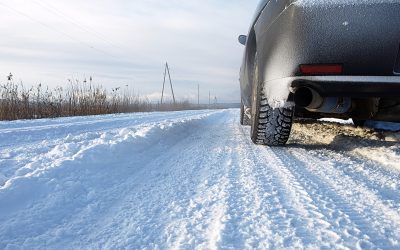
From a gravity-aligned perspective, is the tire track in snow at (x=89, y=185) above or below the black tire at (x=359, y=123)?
below

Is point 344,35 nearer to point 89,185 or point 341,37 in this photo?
point 341,37

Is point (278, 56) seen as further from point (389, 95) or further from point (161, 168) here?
point (161, 168)

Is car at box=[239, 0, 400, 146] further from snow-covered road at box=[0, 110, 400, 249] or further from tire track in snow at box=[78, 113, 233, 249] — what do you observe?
tire track in snow at box=[78, 113, 233, 249]

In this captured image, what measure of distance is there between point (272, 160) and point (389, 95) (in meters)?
0.94

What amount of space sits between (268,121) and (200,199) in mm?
1580

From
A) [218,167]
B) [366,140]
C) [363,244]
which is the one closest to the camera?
[363,244]

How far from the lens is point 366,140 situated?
3758mm

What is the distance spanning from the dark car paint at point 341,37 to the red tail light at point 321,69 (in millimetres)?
28

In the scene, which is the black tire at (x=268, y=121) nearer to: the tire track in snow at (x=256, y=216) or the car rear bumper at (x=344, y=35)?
the car rear bumper at (x=344, y=35)

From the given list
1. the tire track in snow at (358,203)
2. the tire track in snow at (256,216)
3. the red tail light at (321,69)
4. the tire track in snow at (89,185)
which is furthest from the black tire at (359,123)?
the tire track in snow at (256,216)

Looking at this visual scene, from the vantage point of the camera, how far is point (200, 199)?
1887 millimetres

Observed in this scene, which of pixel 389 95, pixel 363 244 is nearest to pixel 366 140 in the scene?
pixel 389 95

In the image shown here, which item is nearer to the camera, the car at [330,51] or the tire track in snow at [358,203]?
the tire track in snow at [358,203]

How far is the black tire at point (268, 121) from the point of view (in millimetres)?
3215
